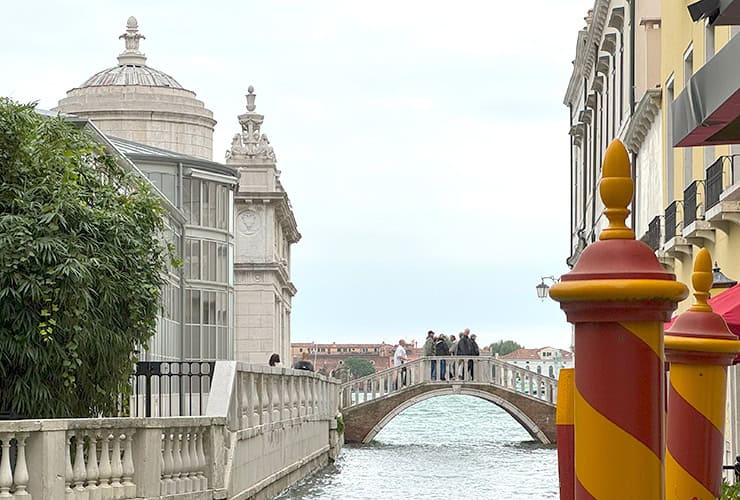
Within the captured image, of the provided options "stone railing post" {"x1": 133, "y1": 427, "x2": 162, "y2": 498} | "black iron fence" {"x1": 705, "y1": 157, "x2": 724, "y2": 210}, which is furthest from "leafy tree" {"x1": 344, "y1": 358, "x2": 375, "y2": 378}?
"stone railing post" {"x1": 133, "y1": 427, "x2": 162, "y2": 498}

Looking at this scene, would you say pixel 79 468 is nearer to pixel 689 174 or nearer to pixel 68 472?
pixel 68 472

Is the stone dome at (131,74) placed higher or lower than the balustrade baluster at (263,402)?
higher

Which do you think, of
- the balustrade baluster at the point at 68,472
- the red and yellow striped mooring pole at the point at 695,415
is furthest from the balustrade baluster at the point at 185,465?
the red and yellow striped mooring pole at the point at 695,415

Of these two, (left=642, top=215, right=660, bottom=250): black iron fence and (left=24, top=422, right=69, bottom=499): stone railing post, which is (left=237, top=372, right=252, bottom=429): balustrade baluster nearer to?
(left=642, top=215, right=660, bottom=250): black iron fence

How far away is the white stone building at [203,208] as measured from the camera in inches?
1442

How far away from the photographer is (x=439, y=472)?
32188mm

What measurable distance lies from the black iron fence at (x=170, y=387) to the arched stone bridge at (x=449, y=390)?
61.5ft

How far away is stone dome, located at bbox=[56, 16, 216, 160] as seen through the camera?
50.3 metres

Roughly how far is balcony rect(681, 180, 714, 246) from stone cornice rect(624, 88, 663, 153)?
5.07 metres

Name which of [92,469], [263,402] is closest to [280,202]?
[263,402]

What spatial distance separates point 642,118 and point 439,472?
33.1 feet

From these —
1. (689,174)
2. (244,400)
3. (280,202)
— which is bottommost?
(244,400)

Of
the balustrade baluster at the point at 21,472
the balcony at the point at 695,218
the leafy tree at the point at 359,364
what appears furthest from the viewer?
the leafy tree at the point at 359,364

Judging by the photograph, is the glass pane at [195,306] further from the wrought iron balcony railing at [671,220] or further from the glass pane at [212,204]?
the wrought iron balcony railing at [671,220]
